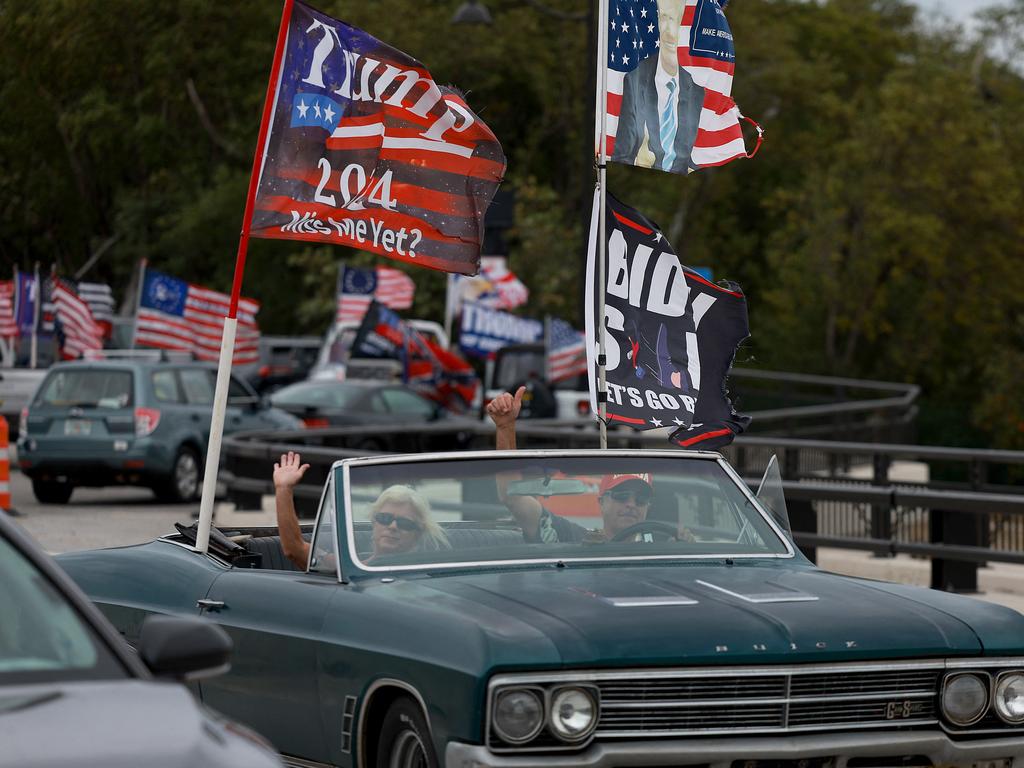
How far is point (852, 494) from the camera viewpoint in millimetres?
14625

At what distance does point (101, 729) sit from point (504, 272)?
3411 cm

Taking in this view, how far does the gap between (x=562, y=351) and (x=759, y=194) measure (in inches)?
1276

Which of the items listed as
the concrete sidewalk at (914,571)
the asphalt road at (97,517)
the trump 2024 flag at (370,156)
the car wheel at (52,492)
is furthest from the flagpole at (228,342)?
the car wheel at (52,492)

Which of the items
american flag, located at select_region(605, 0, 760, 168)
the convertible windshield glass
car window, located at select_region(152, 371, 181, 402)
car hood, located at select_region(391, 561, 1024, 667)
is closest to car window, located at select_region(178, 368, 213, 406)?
car window, located at select_region(152, 371, 181, 402)

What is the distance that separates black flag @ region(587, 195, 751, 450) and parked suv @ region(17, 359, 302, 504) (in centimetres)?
1343

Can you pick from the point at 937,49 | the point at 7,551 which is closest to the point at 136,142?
the point at 7,551

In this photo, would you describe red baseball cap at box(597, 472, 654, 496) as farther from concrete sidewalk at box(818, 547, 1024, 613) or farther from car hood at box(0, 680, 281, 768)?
concrete sidewalk at box(818, 547, 1024, 613)

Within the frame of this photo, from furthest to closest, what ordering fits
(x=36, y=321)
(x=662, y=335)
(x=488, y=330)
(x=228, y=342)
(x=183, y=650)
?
(x=488, y=330)
(x=36, y=321)
(x=662, y=335)
(x=228, y=342)
(x=183, y=650)

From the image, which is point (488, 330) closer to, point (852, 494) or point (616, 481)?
point (852, 494)

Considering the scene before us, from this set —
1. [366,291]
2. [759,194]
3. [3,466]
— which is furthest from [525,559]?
[759,194]

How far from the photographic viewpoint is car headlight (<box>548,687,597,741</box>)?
5477mm

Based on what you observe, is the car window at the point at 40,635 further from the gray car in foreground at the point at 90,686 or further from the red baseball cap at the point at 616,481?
the red baseball cap at the point at 616,481

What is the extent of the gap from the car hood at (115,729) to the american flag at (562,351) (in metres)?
27.0

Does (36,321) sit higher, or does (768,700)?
(36,321)
